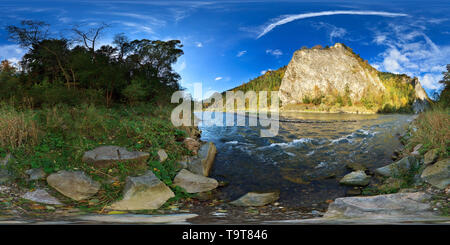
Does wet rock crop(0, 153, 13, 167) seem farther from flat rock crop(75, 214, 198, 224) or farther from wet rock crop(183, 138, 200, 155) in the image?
wet rock crop(183, 138, 200, 155)

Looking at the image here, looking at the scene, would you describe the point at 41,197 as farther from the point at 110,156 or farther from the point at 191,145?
the point at 191,145

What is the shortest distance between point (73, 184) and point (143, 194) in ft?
4.44

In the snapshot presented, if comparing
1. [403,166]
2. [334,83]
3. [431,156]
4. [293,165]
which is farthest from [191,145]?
[334,83]

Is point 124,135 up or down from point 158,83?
down

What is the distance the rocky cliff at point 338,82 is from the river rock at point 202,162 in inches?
3479

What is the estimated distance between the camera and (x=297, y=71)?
10281cm

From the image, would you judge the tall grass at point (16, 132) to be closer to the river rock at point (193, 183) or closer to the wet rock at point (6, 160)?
the wet rock at point (6, 160)

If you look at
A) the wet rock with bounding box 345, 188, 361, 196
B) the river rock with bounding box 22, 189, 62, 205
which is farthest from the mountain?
the river rock with bounding box 22, 189, 62, 205

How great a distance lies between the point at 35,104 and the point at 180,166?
750 cm

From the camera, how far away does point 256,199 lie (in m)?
4.63

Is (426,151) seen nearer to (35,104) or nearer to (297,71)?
(35,104)

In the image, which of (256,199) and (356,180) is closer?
(256,199)

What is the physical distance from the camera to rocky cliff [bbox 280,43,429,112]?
295ft

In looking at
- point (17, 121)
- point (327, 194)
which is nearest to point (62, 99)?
point (17, 121)
